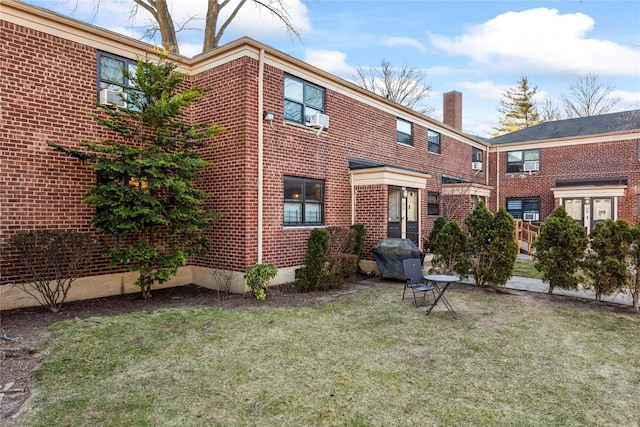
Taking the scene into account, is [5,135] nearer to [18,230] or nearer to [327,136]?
[18,230]

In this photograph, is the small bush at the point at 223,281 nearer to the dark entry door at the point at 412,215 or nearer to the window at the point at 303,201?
the window at the point at 303,201

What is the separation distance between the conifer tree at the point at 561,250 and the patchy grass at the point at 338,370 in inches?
46.5

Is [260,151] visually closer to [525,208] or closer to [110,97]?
[110,97]

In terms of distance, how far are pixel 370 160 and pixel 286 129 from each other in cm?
393

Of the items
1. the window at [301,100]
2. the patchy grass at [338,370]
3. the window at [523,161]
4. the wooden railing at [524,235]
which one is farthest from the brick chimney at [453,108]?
the patchy grass at [338,370]

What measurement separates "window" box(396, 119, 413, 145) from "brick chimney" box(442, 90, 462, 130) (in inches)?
306

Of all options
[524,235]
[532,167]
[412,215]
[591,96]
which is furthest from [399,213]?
[591,96]

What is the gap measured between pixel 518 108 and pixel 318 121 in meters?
36.8

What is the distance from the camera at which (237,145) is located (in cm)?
823

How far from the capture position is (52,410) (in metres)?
3.17

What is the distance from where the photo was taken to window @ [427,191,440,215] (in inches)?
615

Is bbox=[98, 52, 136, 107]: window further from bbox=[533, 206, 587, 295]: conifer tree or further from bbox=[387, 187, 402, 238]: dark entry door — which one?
bbox=[533, 206, 587, 295]: conifer tree

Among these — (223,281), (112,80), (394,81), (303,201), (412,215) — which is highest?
(394,81)

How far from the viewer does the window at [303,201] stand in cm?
934
